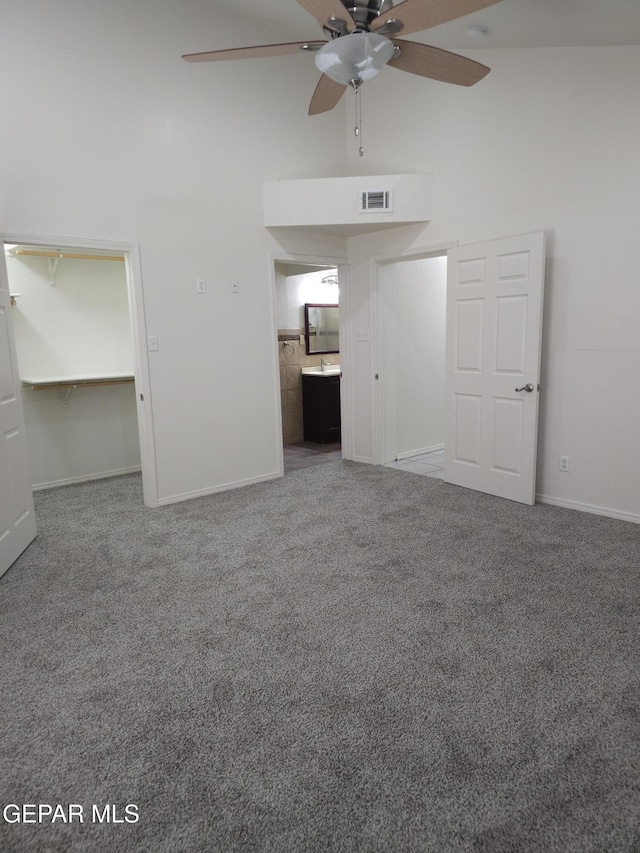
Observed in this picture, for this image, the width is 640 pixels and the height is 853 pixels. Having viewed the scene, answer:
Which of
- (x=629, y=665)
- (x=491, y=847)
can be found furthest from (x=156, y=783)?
(x=629, y=665)

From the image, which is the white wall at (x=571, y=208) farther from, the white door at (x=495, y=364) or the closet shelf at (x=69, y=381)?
the closet shelf at (x=69, y=381)

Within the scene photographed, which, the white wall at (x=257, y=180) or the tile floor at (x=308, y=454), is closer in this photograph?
the white wall at (x=257, y=180)

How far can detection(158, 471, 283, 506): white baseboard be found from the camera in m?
4.38

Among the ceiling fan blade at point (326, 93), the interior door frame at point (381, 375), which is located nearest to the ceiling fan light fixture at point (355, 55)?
the ceiling fan blade at point (326, 93)

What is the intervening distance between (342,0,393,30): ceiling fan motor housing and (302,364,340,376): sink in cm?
430

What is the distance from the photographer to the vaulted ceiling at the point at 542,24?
2.95 metres

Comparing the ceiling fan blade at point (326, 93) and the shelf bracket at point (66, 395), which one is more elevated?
the ceiling fan blade at point (326, 93)

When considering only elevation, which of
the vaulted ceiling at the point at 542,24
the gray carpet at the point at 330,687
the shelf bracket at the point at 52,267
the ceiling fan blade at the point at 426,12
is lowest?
the gray carpet at the point at 330,687

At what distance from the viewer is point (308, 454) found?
6.06m

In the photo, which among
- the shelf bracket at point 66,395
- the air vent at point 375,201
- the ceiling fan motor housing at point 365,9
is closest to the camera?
the ceiling fan motor housing at point 365,9

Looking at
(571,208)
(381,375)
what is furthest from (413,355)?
(571,208)

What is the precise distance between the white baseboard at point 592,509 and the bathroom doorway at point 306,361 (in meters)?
2.59

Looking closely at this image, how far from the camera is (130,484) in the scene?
16.3 ft

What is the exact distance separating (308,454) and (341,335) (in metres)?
1.42
